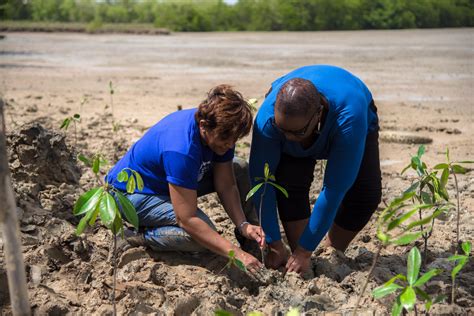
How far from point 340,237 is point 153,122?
161 inches

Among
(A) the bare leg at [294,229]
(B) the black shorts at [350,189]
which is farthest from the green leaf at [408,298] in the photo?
(A) the bare leg at [294,229]

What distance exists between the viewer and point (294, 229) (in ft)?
11.7

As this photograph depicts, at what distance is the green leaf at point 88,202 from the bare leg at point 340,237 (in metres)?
1.75

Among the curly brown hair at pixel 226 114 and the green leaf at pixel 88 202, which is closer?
the green leaf at pixel 88 202

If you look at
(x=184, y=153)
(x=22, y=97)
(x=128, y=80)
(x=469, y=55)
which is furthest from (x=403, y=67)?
(x=184, y=153)

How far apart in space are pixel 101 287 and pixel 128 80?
892cm

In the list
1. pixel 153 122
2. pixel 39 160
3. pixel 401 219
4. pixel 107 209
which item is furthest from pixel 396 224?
pixel 153 122

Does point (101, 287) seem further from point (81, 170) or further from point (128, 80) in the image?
point (128, 80)

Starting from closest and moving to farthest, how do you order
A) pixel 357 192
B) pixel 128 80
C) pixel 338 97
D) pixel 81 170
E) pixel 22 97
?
pixel 338 97 → pixel 357 192 → pixel 81 170 → pixel 22 97 → pixel 128 80

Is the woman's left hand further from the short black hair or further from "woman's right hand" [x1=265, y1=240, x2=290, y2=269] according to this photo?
the short black hair

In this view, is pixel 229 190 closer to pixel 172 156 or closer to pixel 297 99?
pixel 172 156

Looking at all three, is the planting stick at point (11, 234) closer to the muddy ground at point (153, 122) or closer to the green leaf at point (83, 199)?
the green leaf at point (83, 199)

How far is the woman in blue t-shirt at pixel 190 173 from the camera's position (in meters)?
2.87

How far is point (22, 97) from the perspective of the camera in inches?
363
